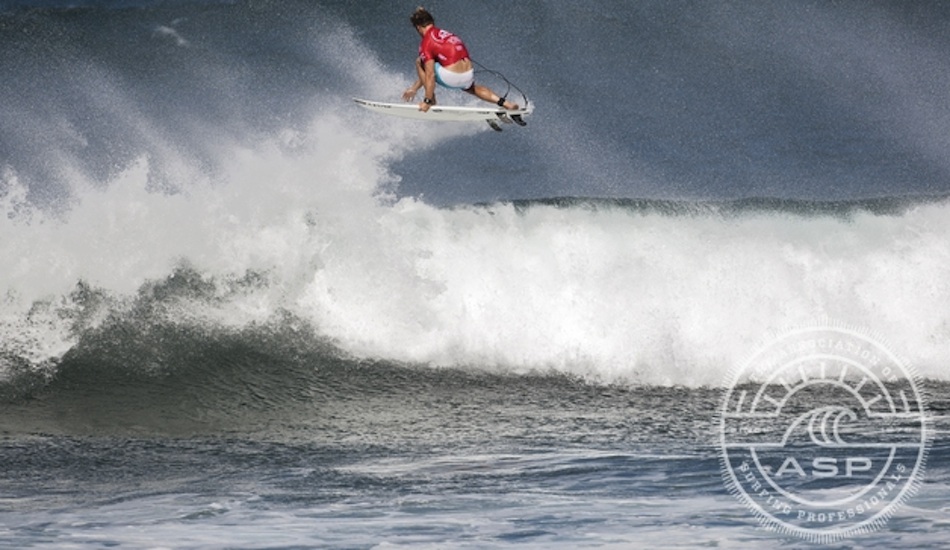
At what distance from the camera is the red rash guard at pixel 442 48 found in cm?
1158

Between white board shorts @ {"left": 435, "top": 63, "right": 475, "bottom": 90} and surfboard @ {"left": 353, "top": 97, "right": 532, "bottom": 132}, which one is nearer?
white board shorts @ {"left": 435, "top": 63, "right": 475, "bottom": 90}

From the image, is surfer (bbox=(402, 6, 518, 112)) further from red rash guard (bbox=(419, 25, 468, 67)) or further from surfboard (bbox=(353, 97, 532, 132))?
surfboard (bbox=(353, 97, 532, 132))

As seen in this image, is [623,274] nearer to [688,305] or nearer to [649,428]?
[688,305]

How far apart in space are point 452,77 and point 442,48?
263mm

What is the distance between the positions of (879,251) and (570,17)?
3107 centimetres

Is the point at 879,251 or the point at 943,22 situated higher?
the point at 943,22

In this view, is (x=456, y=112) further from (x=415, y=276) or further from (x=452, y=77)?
(x=415, y=276)

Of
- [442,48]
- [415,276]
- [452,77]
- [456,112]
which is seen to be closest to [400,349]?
[415,276]

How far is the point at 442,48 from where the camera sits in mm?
11625

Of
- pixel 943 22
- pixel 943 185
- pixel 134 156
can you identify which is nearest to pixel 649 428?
pixel 134 156

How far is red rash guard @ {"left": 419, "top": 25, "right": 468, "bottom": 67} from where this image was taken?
38.0 ft

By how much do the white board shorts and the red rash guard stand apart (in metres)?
0.08

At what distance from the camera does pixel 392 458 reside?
9031mm

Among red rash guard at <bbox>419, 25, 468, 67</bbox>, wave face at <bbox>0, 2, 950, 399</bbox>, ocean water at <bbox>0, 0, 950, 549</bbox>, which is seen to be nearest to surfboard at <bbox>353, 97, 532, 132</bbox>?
red rash guard at <bbox>419, 25, 468, 67</bbox>
